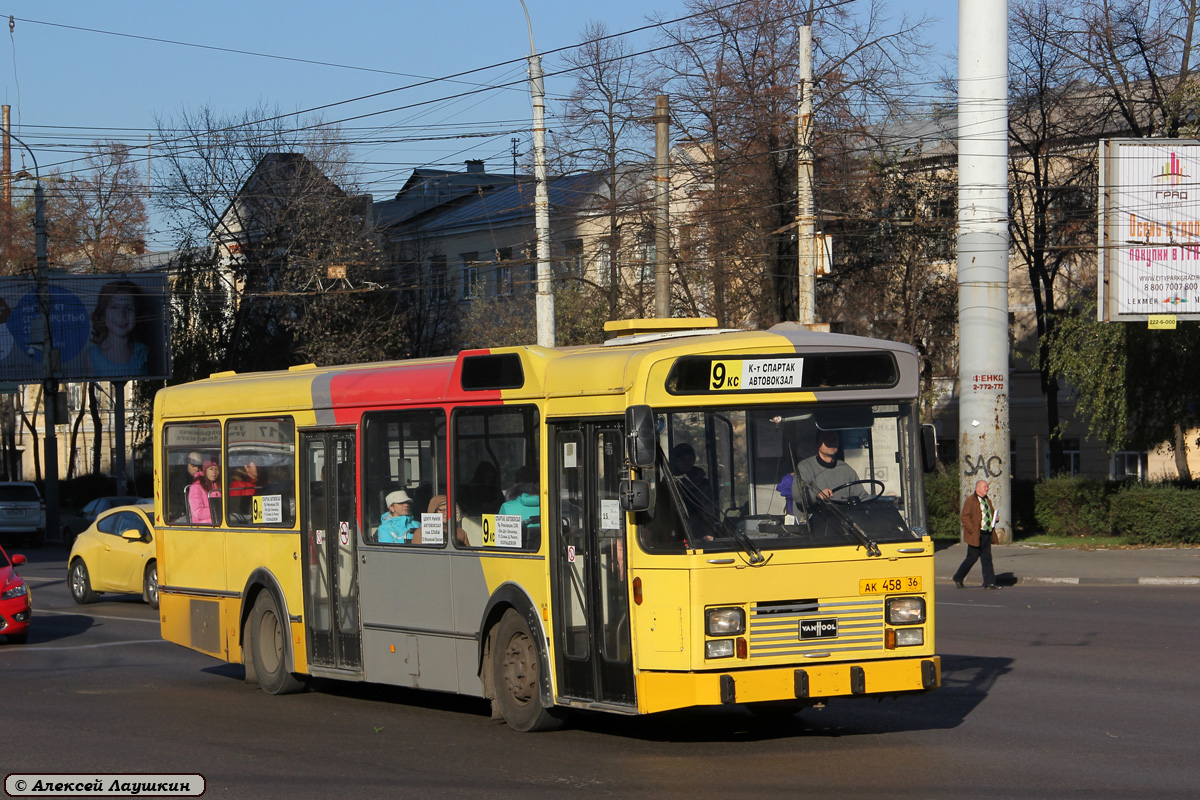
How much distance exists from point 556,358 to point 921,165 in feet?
110

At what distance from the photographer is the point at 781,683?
846cm

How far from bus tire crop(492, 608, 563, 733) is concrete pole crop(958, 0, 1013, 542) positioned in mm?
19840

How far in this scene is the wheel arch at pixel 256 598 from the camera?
40.0 ft

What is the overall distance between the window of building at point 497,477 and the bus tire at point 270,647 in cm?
279

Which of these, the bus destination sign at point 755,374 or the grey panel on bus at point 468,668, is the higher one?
the bus destination sign at point 755,374

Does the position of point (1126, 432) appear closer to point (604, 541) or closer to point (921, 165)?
point (921, 165)

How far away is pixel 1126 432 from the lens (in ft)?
103

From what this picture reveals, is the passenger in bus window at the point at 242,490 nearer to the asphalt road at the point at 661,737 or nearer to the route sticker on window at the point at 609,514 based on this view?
the asphalt road at the point at 661,737

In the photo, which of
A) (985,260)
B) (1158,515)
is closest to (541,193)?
(985,260)

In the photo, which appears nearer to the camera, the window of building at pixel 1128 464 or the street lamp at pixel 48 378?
the street lamp at pixel 48 378

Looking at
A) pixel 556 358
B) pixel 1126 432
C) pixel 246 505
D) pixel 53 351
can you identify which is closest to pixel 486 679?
pixel 556 358

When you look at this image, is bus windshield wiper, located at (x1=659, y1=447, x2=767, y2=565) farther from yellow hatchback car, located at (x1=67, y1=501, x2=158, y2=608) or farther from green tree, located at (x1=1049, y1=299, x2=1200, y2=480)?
green tree, located at (x1=1049, y1=299, x2=1200, y2=480)

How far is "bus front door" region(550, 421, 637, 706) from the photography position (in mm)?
8867

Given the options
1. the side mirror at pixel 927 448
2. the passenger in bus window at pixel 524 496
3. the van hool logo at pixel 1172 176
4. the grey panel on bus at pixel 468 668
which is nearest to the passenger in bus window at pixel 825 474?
the side mirror at pixel 927 448
